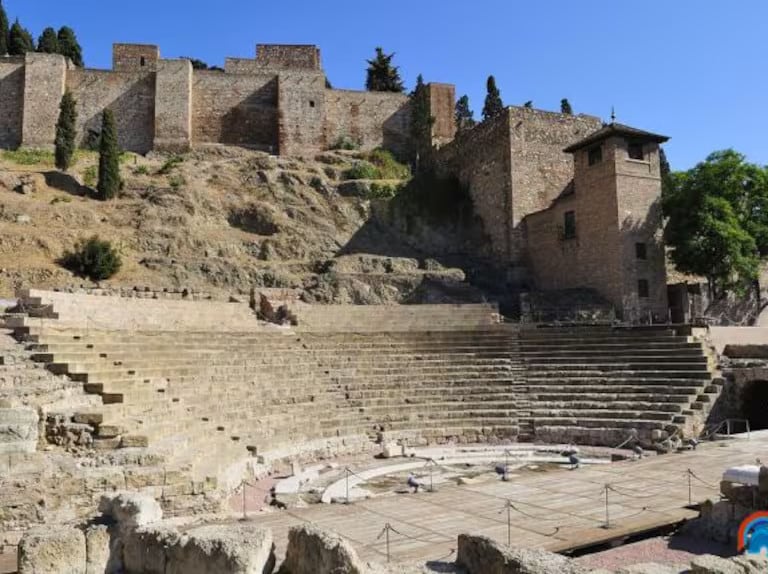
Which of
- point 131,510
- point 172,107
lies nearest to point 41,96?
point 172,107

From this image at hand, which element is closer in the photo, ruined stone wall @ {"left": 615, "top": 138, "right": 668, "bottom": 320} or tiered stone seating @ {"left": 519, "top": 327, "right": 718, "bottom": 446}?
tiered stone seating @ {"left": 519, "top": 327, "right": 718, "bottom": 446}

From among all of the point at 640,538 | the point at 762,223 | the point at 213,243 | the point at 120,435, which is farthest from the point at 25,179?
the point at 762,223

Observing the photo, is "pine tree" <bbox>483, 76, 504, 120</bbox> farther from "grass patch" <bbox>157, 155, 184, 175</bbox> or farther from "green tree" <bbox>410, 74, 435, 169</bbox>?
"grass patch" <bbox>157, 155, 184, 175</bbox>

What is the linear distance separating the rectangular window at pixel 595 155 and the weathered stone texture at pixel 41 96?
2775 cm

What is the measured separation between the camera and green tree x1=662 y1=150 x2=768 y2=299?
23094mm

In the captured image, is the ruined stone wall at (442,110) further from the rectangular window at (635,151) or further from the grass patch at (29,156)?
the grass patch at (29,156)

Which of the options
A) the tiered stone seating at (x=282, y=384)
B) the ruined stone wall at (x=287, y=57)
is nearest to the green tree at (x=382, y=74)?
the ruined stone wall at (x=287, y=57)

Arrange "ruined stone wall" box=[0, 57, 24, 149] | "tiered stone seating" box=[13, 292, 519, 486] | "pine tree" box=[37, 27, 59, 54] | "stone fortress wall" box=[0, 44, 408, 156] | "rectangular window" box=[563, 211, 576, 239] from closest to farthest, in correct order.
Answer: "tiered stone seating" box=[13, 292, 519, 486] → "rectangular window" box=[563, 211, 576, 239] → "ruined stone wall" box=[0, 57, 24, 149] → "stone fortress wall" box=[0, 44, 408, 156] → "pine tree" box=[37, 27, 59, 54]

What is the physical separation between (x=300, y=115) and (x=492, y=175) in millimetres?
13061

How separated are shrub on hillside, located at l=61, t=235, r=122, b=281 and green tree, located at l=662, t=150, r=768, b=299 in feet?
68.2

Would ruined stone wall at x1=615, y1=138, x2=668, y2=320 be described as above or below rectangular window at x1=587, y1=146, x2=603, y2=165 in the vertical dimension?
below

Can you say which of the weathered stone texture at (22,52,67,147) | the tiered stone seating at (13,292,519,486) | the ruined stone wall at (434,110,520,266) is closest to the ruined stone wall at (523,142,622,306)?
the ruined stone wall at (434,110,520,266)

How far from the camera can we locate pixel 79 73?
36031 mm

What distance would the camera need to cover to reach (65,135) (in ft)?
99.8
